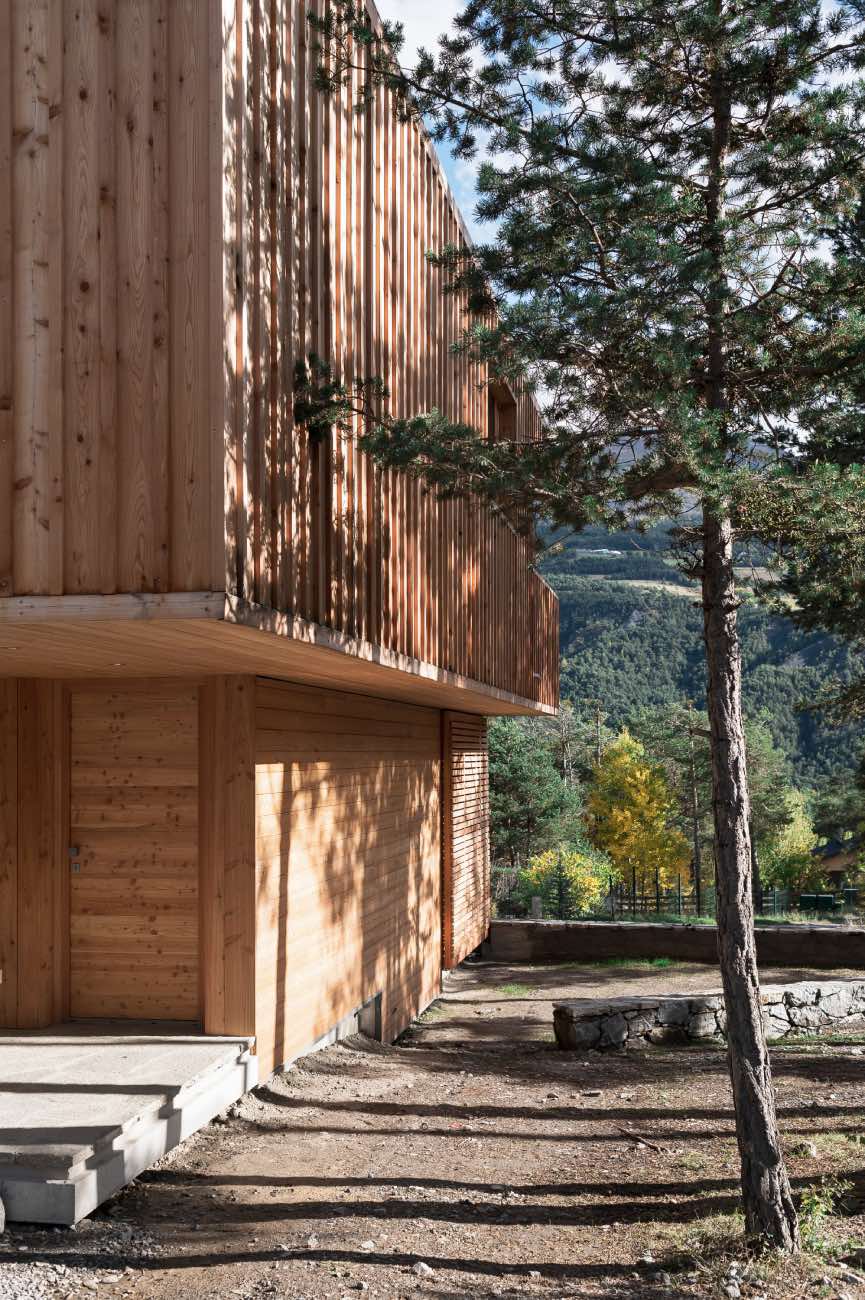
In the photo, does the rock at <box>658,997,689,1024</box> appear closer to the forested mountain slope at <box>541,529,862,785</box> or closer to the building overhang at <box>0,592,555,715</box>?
the building overhang at <box>0,592,555,715</box>

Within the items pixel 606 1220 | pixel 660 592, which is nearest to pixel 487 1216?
pixel 606 1220

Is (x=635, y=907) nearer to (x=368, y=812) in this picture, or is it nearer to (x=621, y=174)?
(x=368, y=812)

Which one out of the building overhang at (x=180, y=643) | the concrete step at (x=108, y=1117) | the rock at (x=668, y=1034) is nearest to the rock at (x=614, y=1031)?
the rock at (x=668, y=1034)

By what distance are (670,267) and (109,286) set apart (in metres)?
2.90

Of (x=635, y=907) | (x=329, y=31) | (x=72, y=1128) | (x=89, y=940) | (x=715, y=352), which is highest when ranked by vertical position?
(x=329, y=31)

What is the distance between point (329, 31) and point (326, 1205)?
651 centimetres

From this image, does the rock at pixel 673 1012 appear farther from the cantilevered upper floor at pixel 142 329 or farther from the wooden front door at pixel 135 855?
the cantilevered upper floor at pixel 142 329

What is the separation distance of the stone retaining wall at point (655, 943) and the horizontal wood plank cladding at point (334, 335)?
8.29 metres

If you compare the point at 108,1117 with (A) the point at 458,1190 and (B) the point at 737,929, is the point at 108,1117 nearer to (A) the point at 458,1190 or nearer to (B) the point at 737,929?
(A) the point at 458,1190

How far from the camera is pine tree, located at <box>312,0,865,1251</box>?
5773 millimetres

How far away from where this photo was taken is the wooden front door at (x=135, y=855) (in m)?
7.41

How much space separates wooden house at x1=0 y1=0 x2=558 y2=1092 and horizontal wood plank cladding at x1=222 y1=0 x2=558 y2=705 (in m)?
0.03

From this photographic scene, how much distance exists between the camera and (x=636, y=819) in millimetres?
44812

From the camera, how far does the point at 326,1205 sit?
217 inches
